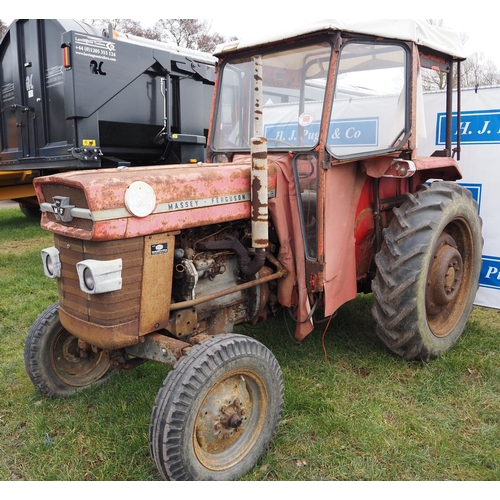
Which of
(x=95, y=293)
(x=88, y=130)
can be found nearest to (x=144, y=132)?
(x=88, y=130)

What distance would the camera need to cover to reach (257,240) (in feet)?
9.47

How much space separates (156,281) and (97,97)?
4247 mm

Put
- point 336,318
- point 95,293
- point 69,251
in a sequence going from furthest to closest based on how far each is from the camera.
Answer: point 336,318 < point 69,251 < point 95,293

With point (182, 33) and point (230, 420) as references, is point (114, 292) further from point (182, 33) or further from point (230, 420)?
point (182, 33)

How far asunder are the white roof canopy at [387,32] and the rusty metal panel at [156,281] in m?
1.48

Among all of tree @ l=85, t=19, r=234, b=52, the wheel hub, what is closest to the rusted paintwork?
the wheel hub

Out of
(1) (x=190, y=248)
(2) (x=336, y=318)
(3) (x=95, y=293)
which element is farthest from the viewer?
(2) (x=336, y=318)

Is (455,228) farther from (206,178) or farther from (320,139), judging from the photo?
(206,178)

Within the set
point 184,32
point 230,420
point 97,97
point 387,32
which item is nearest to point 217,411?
point 230,420

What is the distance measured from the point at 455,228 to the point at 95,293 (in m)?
2.83

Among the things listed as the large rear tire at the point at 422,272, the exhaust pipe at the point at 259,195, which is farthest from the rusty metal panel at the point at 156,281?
the large rear tire at the point at 422,272

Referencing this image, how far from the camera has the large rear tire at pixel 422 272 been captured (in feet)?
10.8

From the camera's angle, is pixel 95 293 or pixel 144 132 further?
pixel 144 132

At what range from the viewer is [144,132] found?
668 centimetres
